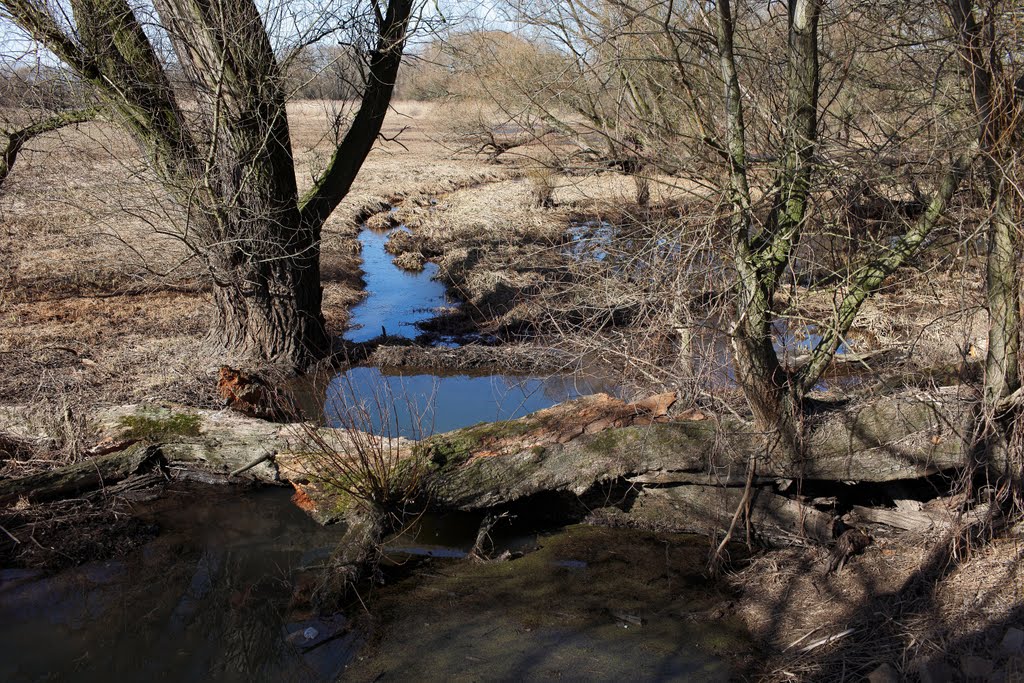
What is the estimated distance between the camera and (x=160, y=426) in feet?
25.4

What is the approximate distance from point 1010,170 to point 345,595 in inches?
202

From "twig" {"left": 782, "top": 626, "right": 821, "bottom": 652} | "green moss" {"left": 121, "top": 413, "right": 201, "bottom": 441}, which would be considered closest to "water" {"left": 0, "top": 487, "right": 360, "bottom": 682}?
"green moss" {"left": 121, "top": 413, "right": 201, "bottom": 441}

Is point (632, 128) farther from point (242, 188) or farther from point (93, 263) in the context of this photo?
point (93, 263)

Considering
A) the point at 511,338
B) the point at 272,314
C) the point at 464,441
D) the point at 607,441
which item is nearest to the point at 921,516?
the point at 607,441

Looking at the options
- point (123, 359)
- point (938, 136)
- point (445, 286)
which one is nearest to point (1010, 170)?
point (938, 136)

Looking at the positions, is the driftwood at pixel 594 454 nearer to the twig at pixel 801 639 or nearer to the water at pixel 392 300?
the twig at pixel 801 639

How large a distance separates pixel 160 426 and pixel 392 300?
721 cm

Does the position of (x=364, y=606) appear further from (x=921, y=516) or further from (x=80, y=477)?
(x=921, y=516)

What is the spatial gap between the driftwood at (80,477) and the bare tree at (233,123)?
8.99ft

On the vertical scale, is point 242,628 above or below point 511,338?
below

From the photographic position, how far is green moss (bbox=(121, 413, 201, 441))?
25.2 ft

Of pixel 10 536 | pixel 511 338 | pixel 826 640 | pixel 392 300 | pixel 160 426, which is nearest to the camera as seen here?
pixel 826 640

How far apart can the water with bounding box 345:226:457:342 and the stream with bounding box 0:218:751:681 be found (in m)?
5.31

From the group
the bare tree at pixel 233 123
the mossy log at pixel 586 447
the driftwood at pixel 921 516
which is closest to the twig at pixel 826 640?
the driftwood at pixel 921 516
